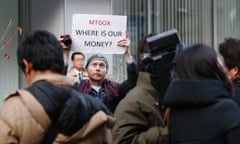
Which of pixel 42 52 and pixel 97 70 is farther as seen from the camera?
pixel 97 70

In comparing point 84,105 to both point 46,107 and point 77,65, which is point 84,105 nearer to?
point 46,107

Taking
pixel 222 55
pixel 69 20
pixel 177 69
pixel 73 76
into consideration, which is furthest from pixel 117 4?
pixel 177 69

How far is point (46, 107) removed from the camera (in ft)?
10.1

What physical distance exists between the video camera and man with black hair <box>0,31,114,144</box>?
583 millimetres

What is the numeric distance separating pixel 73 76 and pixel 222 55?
8.92ft

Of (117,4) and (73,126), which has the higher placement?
(117,4)

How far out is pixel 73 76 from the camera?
6.69 meters

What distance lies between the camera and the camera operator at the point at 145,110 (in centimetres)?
372

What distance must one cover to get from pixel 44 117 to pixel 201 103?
88cm

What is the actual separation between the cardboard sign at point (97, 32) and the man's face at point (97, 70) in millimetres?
212

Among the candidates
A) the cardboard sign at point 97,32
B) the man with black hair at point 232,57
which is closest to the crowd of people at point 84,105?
the man with black hair at point 232,57

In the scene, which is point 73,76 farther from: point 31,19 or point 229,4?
point 229,4

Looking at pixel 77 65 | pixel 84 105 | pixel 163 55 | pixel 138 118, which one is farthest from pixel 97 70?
Result: pixel 84 105

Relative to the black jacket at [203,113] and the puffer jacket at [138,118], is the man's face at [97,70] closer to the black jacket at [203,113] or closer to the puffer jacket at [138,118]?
the puffer jacket at [138,118]
